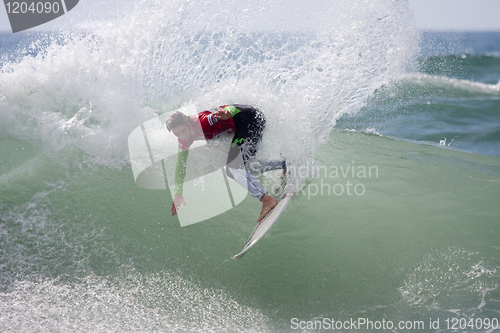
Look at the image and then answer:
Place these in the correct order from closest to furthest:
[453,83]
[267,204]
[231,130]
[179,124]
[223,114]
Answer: [179,124], [267,204], [223,114], [231,130], [453,83]

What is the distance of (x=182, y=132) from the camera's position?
3473mm

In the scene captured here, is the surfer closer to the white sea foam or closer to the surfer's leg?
the surfer's leg

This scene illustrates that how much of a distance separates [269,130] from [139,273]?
7.75 feet

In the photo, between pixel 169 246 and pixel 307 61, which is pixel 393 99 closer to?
pixel 307 61

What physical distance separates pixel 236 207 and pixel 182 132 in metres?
1.35

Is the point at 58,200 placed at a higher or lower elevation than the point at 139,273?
higher

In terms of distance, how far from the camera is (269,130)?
4387 millimetres

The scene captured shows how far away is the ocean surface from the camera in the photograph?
10.0 feet

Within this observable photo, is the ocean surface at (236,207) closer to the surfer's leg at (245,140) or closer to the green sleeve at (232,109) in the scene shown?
the surfer's leg at (245,140)

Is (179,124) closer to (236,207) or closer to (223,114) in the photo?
(223,114)

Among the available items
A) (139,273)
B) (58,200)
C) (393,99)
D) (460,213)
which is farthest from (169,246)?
(393,99)

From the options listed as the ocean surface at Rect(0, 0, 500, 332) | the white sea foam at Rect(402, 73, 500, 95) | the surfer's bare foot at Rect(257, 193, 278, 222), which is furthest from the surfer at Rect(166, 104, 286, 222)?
the white sea foam at Rect(402, 73, 500, 95)

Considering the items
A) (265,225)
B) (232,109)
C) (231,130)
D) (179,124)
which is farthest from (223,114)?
(265,225)

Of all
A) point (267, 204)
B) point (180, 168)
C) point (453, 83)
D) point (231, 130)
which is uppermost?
point (231, 130)
